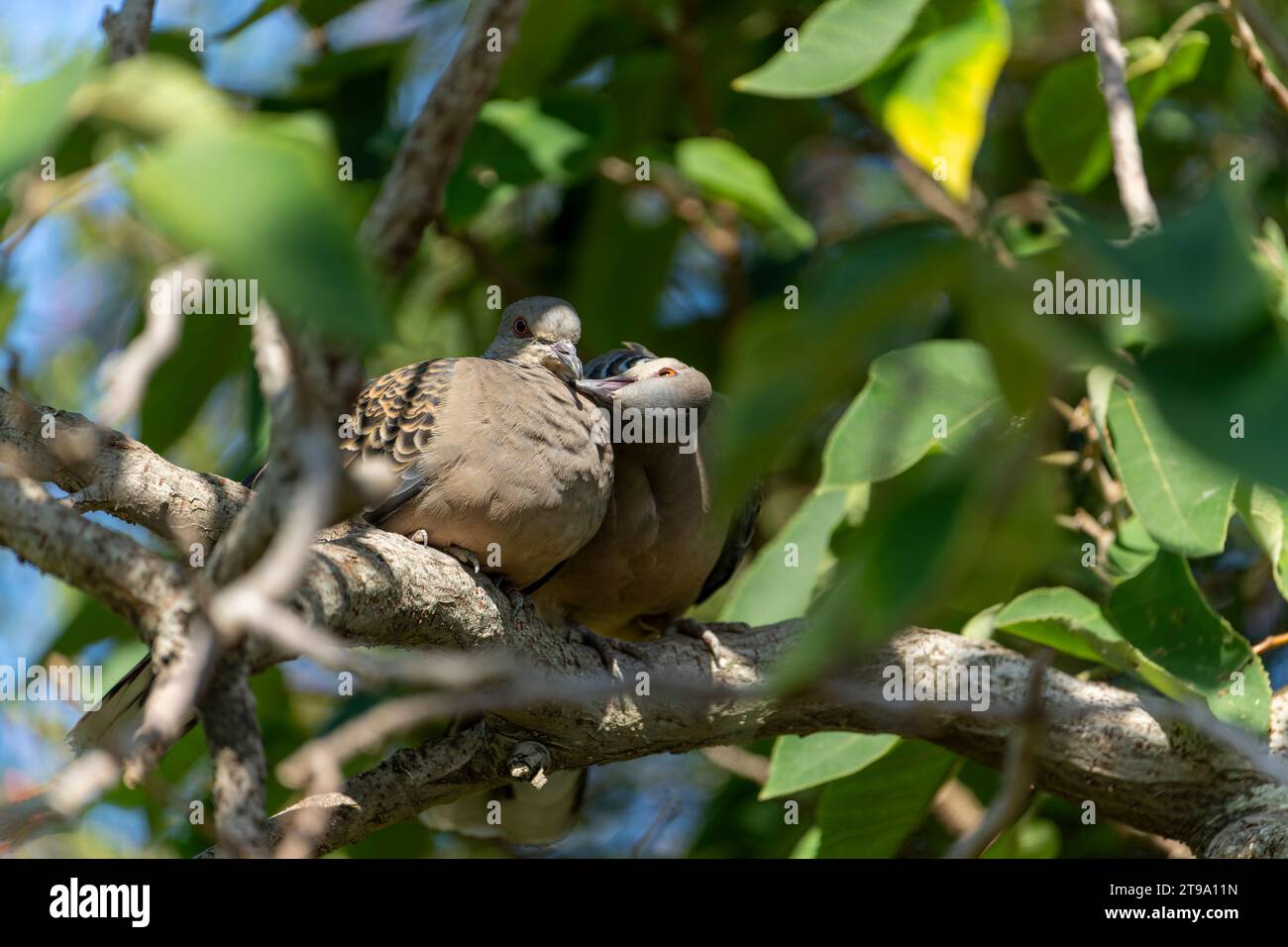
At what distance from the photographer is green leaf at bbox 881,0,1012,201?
3627 millimetres

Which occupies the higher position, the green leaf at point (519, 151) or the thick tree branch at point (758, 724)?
the green leaf at point (519, 151)

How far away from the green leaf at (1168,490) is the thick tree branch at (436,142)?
1603 millimetres

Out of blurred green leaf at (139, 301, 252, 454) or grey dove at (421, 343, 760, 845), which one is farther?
blurred green leaf at (139, 301, 252, 454)

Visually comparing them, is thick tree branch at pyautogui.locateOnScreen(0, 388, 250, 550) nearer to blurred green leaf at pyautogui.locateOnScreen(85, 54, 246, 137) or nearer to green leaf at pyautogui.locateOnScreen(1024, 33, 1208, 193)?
blurred green leaf at pyautogui.locateOnScreen(85, 54, 246, 137)

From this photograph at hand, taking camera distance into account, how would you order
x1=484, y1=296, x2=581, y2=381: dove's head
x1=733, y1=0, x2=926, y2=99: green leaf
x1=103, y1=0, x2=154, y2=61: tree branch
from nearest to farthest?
x1=103, y1=0, x2=154, y2=61: tree branch < x1=733, y1=0, x2=926, y2=99: green leaf < x1=484, y1=296, x2=581, y2=381: dove's head

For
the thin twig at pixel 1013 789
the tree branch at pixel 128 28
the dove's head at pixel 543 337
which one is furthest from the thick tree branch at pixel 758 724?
the thin twig at pixel 1013 789

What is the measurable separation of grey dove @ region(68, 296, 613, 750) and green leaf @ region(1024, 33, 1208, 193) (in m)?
1.87

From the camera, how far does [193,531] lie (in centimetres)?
284

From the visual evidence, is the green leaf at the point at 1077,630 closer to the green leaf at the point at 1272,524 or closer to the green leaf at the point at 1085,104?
the green leaf at the point at 1272,524

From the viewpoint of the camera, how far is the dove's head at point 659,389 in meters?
3.67

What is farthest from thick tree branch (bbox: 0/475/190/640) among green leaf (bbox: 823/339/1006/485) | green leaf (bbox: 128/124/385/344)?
green leaf (bbox: 823/339/1006/485)
